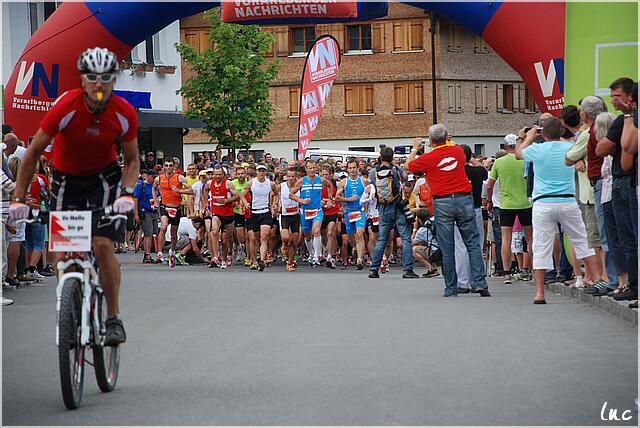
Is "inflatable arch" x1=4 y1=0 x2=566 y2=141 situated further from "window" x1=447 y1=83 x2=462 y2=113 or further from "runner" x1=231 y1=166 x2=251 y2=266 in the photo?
"window" x1=447 y1=83 x2=462 y2=113

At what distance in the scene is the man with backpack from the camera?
766 inches


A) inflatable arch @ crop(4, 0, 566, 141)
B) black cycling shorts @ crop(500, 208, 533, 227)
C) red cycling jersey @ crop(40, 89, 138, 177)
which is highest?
inflatable arch @ crop(4, 0, 566, 141)

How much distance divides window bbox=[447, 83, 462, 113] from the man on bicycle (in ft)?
195

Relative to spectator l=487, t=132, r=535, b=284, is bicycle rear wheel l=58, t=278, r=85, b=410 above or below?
below

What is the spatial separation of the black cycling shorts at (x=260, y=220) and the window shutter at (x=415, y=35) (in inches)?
1674

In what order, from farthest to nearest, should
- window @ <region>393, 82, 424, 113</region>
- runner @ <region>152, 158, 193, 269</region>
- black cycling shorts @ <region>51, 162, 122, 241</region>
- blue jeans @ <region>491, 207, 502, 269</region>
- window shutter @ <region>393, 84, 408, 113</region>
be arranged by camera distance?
window shutter @ <region>393, 84, 408, 113</region>
window @ <region>393, 82, 424, 113</region>
runner @ <region>152, 158, 193, 269</region>
blue jeans @ <region>491, 207, 502, 269</region>
black cycling shorts @ <region>51, 162, 122, 241</region>

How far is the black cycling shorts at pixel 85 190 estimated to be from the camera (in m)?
7.91

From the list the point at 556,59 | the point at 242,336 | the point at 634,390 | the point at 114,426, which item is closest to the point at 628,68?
the point at 556,59

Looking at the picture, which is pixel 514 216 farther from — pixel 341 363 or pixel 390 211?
pixel 341 363

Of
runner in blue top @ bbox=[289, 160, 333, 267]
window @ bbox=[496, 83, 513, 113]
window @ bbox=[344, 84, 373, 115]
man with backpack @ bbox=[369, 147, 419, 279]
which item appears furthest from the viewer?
window @ bbox=[496, 83, 513, 113]

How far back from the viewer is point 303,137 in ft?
85.3

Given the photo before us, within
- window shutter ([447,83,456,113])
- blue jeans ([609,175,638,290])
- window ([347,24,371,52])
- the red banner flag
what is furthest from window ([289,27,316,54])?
blue jeans ([609,175,638,290])

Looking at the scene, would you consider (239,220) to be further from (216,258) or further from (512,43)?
(512,43)

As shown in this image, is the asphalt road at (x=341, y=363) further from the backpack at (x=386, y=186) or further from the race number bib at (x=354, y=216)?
the race number bib at (x=354, y=216)
